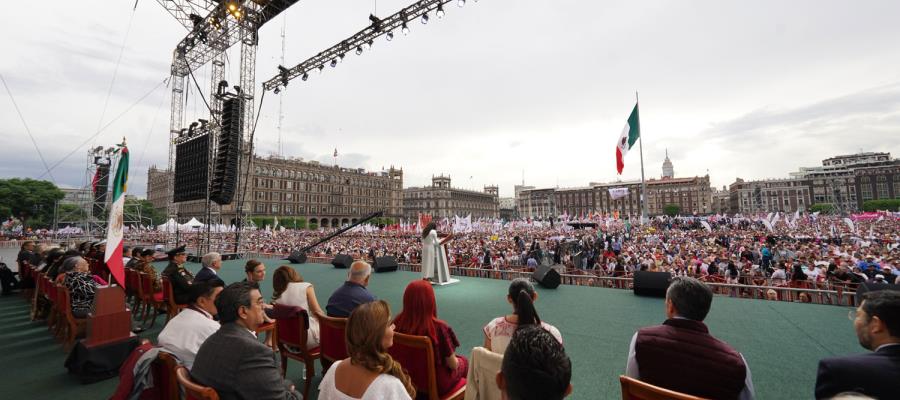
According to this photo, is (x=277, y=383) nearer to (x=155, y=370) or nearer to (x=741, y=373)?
(x=155, y=370)

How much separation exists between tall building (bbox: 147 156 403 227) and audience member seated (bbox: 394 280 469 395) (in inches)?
2558

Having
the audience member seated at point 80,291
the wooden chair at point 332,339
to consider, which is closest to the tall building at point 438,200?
A: the audience member seated at point 80,291

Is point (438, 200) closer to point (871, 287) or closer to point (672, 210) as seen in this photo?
point (672, 210)

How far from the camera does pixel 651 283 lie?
769 cm

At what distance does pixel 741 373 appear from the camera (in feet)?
6.36

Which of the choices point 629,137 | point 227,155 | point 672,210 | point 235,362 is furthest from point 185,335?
point 672,210

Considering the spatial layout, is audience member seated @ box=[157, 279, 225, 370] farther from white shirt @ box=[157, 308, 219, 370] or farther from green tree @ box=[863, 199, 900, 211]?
green tree @ box=[863, 199, 900, 211]

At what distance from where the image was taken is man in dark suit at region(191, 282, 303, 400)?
1.91 m

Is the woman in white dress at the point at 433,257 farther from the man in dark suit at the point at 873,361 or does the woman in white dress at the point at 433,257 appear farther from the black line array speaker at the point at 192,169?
the black line array speaker at the point at 192,169

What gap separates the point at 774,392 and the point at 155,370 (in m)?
5.34

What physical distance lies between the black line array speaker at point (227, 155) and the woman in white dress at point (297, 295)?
11.6 meters

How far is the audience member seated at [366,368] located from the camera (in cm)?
170

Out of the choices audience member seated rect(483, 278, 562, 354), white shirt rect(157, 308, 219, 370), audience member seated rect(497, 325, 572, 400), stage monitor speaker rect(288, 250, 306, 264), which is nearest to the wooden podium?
white shirt rect(157, 308, 219, 370)

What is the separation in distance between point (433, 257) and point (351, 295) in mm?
6211
